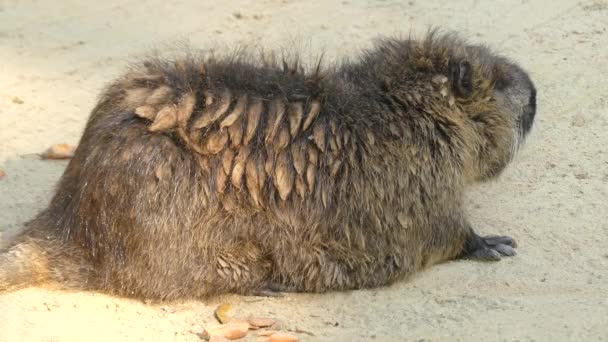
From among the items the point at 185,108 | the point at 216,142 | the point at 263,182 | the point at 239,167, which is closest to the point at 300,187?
the point at 263,182

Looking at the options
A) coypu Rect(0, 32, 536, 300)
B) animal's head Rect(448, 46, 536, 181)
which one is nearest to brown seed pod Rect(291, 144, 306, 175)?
coypu Rect(0, 32, 536, 300)

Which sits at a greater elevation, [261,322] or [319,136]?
[319,136]

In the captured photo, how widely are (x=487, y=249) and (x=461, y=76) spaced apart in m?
0.94

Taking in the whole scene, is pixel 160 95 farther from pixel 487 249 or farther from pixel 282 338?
pixel 487 249

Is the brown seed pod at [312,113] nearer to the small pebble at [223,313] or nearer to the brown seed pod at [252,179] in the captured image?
the brown seed pod at [252,179]

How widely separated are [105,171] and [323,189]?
1077 mm

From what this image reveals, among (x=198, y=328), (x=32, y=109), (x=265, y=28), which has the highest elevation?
(x=265, y=28)

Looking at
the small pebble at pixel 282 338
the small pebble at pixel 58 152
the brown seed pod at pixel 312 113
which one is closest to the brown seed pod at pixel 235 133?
the brown seed pod at pixel 312 113

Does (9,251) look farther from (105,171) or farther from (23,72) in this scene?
(23,72)

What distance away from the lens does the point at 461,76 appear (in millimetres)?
5348

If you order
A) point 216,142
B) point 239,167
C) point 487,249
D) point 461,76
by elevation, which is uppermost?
point 461,76

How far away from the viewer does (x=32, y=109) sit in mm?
6887

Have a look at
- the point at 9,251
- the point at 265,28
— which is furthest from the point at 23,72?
the point at 9,251

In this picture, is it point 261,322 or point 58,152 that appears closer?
point 261,322
